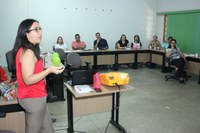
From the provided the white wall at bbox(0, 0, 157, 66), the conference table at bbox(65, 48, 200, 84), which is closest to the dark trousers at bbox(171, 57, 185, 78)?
the conference table at bbox(65, 48, 200, 84)

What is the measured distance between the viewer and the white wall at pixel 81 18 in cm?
732

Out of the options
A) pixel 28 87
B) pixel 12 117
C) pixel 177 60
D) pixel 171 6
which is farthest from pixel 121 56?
pixel 28 87

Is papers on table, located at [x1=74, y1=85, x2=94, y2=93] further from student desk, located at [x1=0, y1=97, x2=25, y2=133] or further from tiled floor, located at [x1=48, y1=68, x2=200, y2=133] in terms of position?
tiled floor, located at [x1=48, y1=68, x2=200, y2=133]

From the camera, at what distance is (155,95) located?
4758 mm

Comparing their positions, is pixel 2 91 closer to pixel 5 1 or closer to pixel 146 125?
pixel 146 125

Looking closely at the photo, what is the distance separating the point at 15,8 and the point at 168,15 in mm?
5925

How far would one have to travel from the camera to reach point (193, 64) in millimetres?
6105

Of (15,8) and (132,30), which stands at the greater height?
(15,8)

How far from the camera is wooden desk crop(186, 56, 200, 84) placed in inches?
235

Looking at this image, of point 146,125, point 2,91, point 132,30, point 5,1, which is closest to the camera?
point 2,91

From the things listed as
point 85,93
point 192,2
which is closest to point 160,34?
point 192,2

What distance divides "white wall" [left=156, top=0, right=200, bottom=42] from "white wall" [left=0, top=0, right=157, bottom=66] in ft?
0.89

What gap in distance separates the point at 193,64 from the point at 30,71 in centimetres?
553

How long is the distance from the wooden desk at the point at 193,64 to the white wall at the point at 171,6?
210 cm
